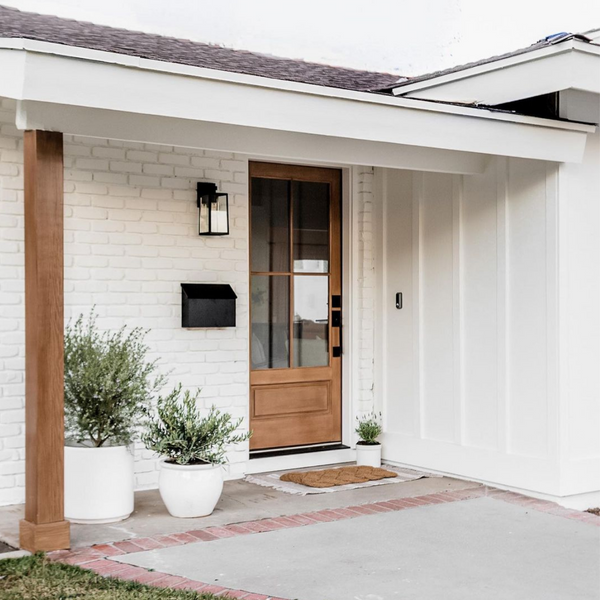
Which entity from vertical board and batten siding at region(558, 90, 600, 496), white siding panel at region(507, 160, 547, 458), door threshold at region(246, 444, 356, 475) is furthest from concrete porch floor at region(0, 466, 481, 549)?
vertical board and batten siding at region(558, 90, 600, 496)

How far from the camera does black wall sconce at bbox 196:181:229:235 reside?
5.61 m

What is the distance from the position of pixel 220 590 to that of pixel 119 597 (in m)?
0.41

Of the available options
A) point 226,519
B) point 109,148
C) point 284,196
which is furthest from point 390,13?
point 226,519

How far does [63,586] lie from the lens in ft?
11.5

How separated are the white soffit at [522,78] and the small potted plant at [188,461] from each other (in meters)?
2.47

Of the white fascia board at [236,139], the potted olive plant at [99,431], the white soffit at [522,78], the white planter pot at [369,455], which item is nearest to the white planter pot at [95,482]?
the potted olive plant at [99,431]

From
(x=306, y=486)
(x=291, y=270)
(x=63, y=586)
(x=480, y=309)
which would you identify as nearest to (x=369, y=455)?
(x=306, y=486)

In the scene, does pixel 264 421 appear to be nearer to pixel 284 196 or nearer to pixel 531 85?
pixel 284 196

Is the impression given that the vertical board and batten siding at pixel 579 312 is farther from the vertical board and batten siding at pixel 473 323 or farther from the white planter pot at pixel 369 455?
the white planter pot at pixel 369 455

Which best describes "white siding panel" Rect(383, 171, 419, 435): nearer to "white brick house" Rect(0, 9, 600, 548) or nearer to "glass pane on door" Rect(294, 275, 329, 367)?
Result: "white brick house" Rect(0, 9, 600, 548)

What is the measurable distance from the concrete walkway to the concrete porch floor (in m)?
0.32

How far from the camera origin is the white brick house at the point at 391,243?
4.68 metres

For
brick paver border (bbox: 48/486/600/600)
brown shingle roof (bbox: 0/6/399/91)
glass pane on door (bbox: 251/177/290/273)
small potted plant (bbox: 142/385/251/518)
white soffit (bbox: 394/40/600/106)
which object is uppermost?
brown shingle roof (bbox: 0/6/399/91)

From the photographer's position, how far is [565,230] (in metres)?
5.16
